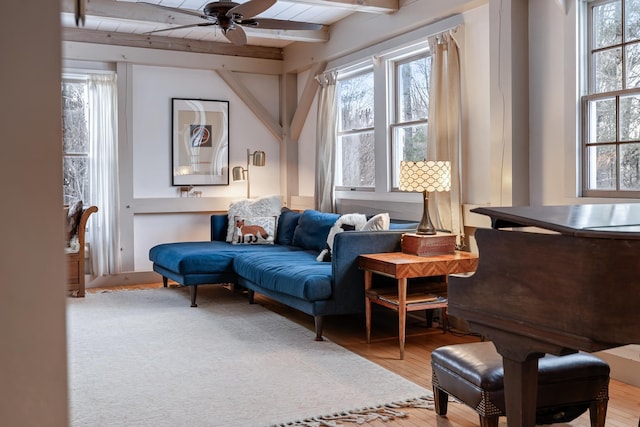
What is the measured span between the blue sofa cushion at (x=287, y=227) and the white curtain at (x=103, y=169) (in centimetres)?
188

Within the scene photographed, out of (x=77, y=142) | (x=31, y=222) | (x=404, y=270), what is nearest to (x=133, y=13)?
(x=77, y=142)

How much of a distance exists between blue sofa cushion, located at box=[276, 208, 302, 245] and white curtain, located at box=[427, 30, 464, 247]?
1969 mm

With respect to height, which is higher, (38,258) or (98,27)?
(98,27)

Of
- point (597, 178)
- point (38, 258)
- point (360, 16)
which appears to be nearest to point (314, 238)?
point (360, 16)

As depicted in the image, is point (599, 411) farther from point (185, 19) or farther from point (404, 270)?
point (185, 19)

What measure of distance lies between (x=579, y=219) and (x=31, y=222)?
1.86m

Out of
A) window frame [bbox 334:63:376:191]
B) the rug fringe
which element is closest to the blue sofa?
window frame [bbox 334:63:376:191]

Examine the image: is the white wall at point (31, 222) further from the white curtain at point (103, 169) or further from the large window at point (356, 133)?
the white curtain at point (103, 169)

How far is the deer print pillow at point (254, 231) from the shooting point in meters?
6.72

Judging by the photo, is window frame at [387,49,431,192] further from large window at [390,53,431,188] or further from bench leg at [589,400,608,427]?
bench leg at [589,400,608,427]

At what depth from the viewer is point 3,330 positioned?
755 mm

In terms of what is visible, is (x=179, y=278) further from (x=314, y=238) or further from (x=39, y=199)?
(x=39, y=199)

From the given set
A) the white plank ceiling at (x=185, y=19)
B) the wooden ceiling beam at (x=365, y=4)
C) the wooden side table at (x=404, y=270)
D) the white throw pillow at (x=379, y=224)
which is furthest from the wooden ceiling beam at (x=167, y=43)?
the wooden side table at (x=404, y=270)

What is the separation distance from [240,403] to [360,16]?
166 inches
